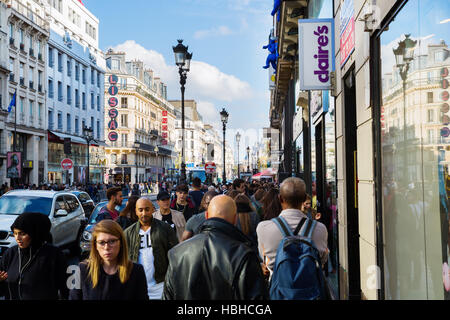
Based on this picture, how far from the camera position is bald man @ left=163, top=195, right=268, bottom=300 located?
3.01 m

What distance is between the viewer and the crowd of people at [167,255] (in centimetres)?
305

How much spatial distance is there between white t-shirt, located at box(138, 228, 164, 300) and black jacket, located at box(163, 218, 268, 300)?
75.2 inches

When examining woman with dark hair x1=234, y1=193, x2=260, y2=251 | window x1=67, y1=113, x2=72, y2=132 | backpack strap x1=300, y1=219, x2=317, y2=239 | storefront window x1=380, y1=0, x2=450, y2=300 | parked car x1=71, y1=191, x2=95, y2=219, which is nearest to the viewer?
storefront window x1=380, y1=0, x2=450, y2=300

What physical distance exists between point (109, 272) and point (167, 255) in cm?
113

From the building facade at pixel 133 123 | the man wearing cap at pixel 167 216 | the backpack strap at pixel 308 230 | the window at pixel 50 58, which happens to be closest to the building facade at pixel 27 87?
the window at pixel 50 58

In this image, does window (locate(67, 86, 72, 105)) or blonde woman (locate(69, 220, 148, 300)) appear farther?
window (locate(67, 86, 72, 105))

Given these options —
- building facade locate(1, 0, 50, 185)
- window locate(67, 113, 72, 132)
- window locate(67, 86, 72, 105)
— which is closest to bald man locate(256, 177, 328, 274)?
building facade locate(1, 0, 50, 185)

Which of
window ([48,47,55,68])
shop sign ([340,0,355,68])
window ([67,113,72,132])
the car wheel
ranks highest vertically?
window ([48,47,55,68])

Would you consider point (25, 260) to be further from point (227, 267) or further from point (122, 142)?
point (122, 142)

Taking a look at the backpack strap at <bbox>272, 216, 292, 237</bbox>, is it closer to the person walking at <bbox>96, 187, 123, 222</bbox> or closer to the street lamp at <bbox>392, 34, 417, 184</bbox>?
the street lamp at <bbox>392, 34, 417, 184</bbox>

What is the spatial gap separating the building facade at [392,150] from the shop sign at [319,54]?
0.56 ft

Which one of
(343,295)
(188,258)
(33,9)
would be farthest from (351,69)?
(33,9)

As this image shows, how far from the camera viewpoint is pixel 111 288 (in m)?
3.64
